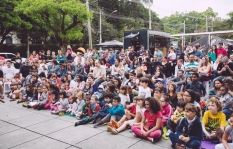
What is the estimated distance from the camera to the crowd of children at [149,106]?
13.9 ft

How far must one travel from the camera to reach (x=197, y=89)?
675cm

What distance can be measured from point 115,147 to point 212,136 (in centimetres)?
196

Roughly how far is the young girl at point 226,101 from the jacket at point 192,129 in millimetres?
1575

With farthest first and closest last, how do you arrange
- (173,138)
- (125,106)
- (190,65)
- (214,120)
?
(190,65)
(125,106)
(214,120)
(173,138)

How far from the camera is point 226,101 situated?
5375 millimetres

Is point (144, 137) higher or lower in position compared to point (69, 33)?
lower

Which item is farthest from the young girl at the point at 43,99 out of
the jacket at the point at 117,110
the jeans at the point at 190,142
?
the jeans at the point at 190,142

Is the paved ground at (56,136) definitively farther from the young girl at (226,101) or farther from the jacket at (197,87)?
the jacket at (197,87)

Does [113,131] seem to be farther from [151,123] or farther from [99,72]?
[99,72]

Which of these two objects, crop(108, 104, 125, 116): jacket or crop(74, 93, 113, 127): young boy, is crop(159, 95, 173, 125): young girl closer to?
crop(108, 104, 125, 116): jacket

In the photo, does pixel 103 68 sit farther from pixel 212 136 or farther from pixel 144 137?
pixel 212 136

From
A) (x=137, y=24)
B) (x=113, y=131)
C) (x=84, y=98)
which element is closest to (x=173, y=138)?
(x=113, y=131)

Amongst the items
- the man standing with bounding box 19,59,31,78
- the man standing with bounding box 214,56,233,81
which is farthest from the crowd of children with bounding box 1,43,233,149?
the man standing with bounding box 19,59,31,78

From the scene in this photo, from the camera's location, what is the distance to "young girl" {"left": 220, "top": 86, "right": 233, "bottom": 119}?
208 inches
